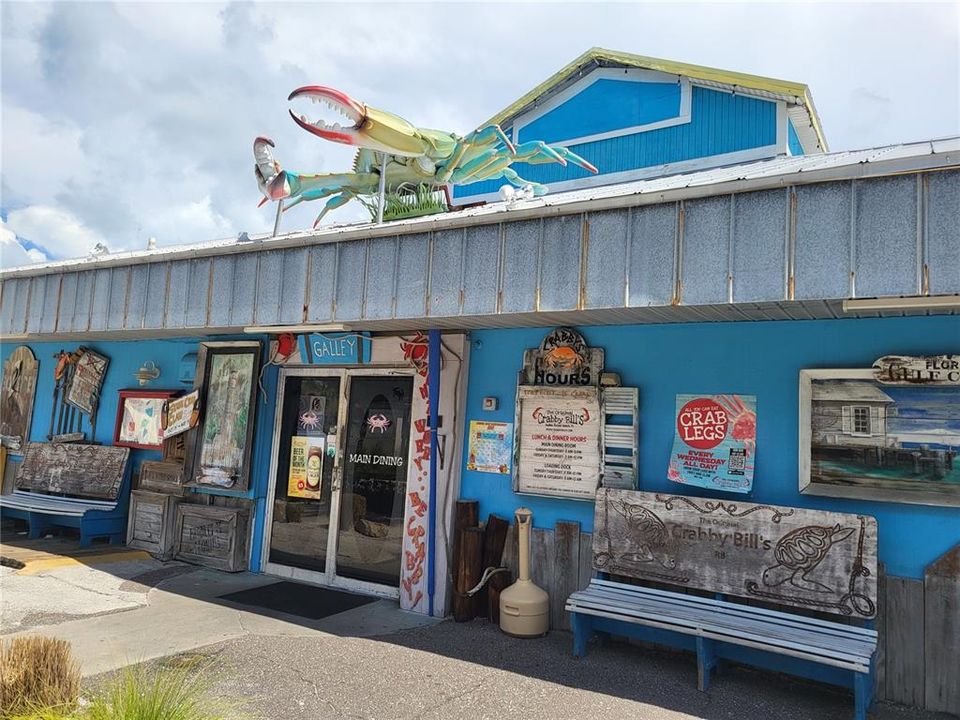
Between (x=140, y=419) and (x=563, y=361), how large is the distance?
5777 millimetres

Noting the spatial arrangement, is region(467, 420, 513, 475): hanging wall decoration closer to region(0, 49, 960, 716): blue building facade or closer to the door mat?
region(0, 49, 960, 716): blue building facade

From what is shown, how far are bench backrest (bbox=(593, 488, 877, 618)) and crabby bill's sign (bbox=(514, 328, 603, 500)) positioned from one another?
1.32 ft

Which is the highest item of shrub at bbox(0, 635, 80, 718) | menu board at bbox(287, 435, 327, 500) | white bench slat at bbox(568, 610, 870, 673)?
menu board at bbox(287, 435, 327, 500)

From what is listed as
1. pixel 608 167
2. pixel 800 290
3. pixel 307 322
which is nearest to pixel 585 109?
pixel 608 167

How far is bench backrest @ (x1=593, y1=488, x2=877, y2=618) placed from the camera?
4.52 metres

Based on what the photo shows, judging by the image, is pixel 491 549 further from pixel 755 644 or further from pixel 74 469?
pixel 74 469

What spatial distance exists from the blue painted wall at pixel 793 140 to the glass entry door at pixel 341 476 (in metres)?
8.93

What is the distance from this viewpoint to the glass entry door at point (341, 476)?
266 inches

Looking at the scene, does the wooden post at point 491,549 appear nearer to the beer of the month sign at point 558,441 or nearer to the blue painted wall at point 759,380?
the blue painted wall at point 759,380

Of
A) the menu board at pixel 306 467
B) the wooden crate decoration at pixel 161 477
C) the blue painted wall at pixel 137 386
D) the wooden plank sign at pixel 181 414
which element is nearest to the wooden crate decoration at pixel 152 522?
the wooden crate decoration at pixel 161 477

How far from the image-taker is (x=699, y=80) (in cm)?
1283

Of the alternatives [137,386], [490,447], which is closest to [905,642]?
[490,447]

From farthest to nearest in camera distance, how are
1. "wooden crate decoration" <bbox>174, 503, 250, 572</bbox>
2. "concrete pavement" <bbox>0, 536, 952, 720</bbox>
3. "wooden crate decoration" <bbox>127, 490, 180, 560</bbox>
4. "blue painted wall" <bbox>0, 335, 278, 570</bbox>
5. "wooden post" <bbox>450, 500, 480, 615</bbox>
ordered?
"wooden crate decoration" <bbox>127, 490, 180, 560</bbox>
"blue painted wall" <bbox>0, 335, 278, 570</bbox>
"wooden crate decoration" <bbox>174, 503, 250, 572</bbox>
"wooden post" <bbox>450, 500, 480, 615</bbox>
"concrete pavement" <bbox>0, 536, 952, 720</bbox>

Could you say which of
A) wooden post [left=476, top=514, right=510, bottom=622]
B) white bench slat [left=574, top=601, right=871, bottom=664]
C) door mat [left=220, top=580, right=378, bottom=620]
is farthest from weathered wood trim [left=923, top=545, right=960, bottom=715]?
door mat [left=220, top=580, right=378, bottom=620]
